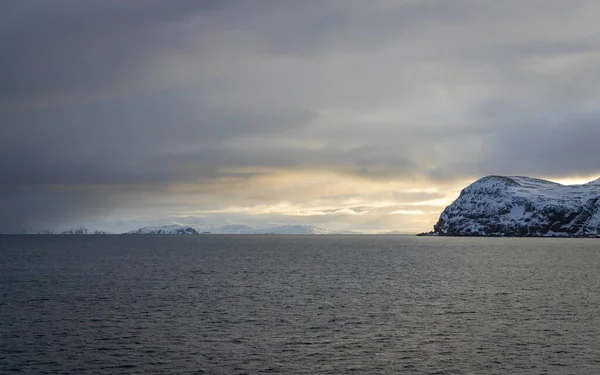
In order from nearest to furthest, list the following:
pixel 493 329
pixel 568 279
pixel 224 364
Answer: pixel 224 364, pixel 493 329, pixel 568 279

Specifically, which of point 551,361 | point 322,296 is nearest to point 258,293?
point 322,296

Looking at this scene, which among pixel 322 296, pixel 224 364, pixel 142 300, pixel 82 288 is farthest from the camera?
pixel 82 288

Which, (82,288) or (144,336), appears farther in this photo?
(82,288)

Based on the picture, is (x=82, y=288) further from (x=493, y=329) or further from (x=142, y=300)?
(x=493, y=329)

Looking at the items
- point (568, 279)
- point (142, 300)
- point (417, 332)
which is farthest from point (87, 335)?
point (568, 279)

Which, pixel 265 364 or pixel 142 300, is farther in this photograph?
pixel 142 300

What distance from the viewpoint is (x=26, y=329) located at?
2707 inches

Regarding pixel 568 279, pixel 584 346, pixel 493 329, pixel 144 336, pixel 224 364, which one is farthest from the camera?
pixel 568 279

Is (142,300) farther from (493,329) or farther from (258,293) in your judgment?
(493,329)

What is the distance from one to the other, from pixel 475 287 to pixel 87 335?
3216 inches

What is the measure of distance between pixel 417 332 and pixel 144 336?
31849 millimetres

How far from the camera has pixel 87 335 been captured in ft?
215

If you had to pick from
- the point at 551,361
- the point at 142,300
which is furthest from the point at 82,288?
the point at 551,361

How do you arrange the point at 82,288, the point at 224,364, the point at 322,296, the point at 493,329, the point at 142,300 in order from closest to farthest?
the point at 224,364 < the point at 493,329 < the point at 142,300 < the point at 322,296 < the point at 82,288
